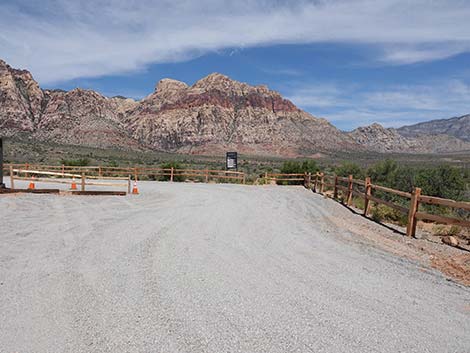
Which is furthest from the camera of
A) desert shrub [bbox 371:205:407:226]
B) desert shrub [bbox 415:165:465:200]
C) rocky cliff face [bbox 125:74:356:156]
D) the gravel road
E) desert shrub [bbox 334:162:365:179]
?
rocky cliff face [bbox 125:74:356:156]

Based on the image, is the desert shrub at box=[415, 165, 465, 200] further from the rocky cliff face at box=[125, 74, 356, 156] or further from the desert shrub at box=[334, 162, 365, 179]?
the rocky cliff face at box=[125, 74, 356, 156]

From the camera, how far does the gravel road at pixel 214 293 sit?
4188 mm

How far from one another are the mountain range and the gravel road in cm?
10585

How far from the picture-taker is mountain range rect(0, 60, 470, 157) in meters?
113

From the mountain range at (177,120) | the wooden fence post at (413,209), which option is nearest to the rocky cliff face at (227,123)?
the mountain range at (177,120)

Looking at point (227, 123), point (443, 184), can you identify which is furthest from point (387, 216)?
point (227, 123)

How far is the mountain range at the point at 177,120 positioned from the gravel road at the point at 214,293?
106 m

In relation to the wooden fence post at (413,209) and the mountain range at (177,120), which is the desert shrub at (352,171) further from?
the mountain range at (177,120)

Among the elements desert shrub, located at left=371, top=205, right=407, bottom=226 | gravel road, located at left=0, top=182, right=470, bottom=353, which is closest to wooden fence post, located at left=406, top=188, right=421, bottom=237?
gravel road, located at left=0, top=182, right=470, bottom=353

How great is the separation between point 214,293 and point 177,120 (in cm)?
15667

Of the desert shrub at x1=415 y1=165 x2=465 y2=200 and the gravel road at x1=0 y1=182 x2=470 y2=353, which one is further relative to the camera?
the desert shrub at x1=415 y1=165 x2=465 y2=200

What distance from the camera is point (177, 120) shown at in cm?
15850

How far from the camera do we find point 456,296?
589 cm

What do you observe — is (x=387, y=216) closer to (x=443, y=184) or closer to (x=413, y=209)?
(x=413, y=209)
